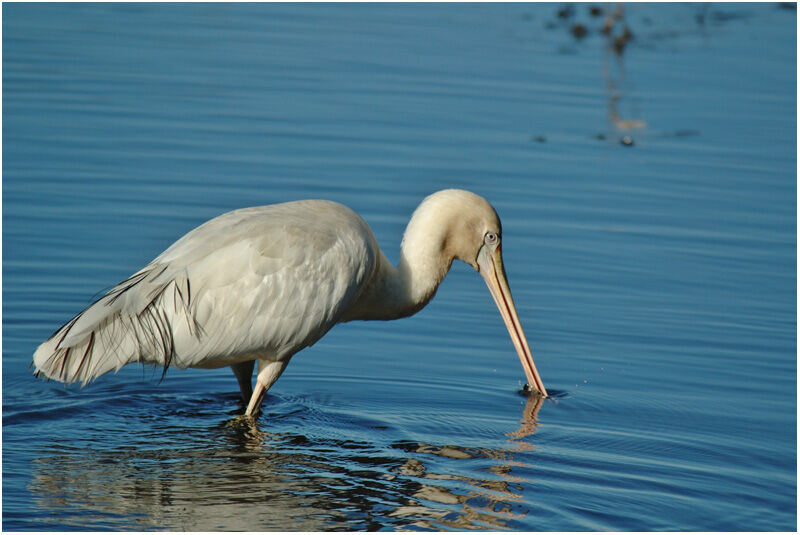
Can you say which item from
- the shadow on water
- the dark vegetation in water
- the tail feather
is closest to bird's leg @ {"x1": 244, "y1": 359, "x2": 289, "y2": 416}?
the shadow on water

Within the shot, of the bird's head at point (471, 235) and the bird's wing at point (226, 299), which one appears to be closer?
the bird's wing at point (226, 299)

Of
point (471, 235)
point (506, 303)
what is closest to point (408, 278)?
point (471, 235)

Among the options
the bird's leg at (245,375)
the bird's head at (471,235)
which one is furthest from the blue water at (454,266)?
the bird's head at (471,235)

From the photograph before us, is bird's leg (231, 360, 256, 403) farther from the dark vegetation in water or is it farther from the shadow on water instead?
the dark vegetation in water

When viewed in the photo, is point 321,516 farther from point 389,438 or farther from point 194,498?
point 389,438

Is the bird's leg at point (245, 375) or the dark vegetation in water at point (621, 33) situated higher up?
the dark vegetation in water at point (621, 33)

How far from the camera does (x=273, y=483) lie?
24.4ft

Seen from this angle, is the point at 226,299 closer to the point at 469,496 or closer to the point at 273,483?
the point at 273,483

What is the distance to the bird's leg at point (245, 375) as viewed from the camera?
28.6ft

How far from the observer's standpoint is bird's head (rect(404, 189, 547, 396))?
352 inches

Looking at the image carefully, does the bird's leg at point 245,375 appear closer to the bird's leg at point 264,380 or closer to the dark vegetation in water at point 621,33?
the bird's leg at point 264,380

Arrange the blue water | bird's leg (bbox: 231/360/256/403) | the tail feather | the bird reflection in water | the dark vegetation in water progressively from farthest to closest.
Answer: the dark vegetation in water < bird's leg (bbox: 231/360/256/403) < the tail feather < the blue water < the bird reflection in water

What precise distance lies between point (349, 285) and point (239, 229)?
0.75 m

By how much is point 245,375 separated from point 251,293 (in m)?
0.84
